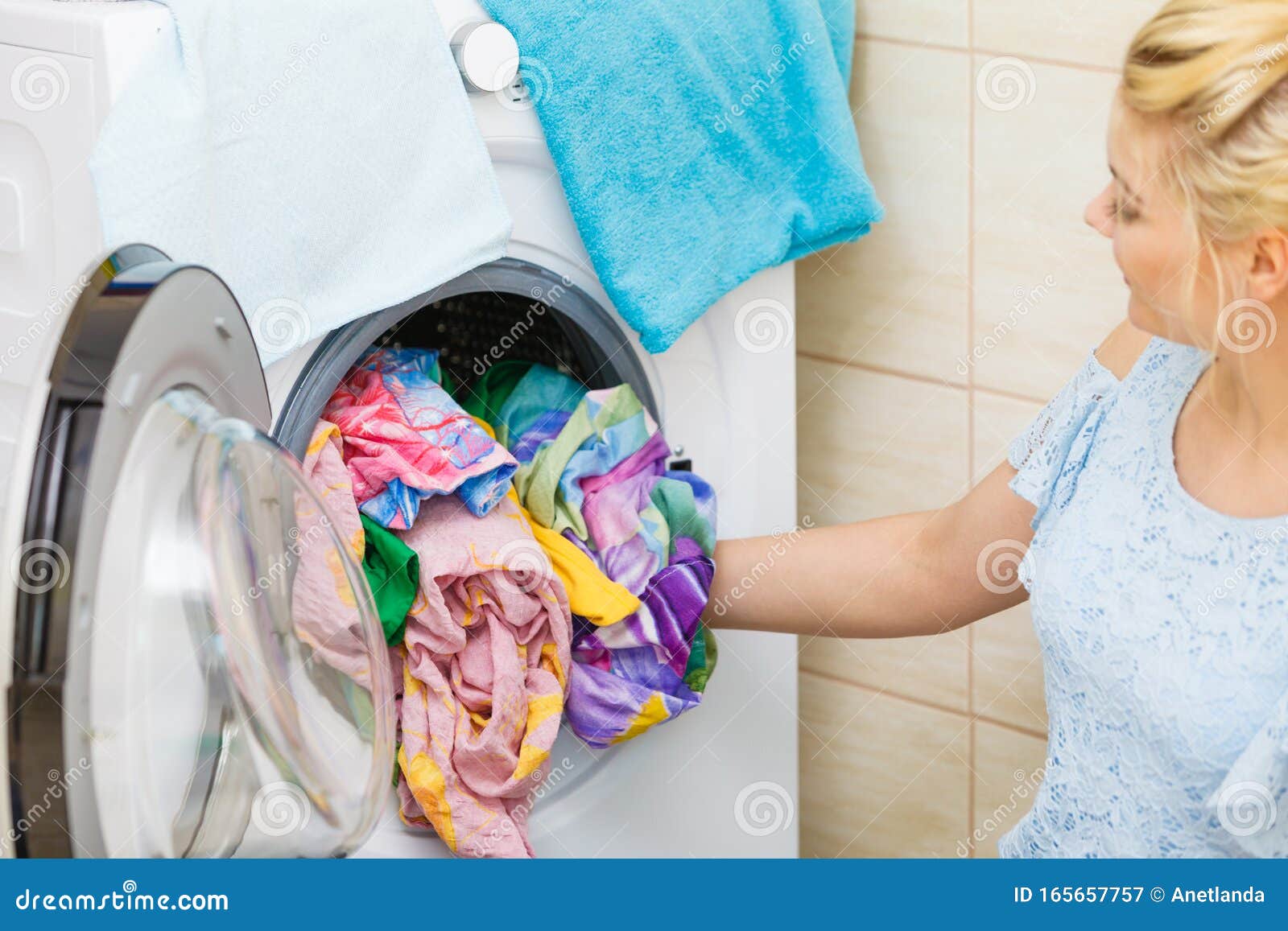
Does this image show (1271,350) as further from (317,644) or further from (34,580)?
(34,580)

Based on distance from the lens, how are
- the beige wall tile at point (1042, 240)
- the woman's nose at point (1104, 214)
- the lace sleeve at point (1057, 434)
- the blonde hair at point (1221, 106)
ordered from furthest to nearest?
the beige wall tile at point (1042, 240)
the lace sleeve at point (1057, 434)
the woman's nose at point (1104, 214)
the blonde hair at point (1221, 106)

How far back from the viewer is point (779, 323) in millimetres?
1443

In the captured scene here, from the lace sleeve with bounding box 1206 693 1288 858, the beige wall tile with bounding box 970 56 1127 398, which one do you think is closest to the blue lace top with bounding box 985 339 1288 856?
the lace sleeve with bounding box 1206 693 1288 858

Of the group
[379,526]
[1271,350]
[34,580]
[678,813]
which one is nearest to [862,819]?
[678,813]

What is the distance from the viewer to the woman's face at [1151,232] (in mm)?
914

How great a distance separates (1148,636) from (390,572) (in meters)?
0.58

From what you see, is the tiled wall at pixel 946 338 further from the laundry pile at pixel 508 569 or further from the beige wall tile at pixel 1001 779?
the laundry pile at pixel 508 569

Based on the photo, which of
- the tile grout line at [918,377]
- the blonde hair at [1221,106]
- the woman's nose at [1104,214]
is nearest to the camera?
the blonde hair at [1221,106]

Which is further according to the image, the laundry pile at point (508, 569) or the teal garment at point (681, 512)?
the teal garment at point (681, 512)

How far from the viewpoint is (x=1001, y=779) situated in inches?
63.1

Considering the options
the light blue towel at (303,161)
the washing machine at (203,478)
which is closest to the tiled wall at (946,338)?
the washing machine at (203,478)

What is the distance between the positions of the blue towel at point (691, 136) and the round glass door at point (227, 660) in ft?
1.45

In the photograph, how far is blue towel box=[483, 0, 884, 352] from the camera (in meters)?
1.18

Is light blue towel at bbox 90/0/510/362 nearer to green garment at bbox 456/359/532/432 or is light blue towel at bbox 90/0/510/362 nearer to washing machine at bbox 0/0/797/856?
washing machine at bbox 0/0/797/856
